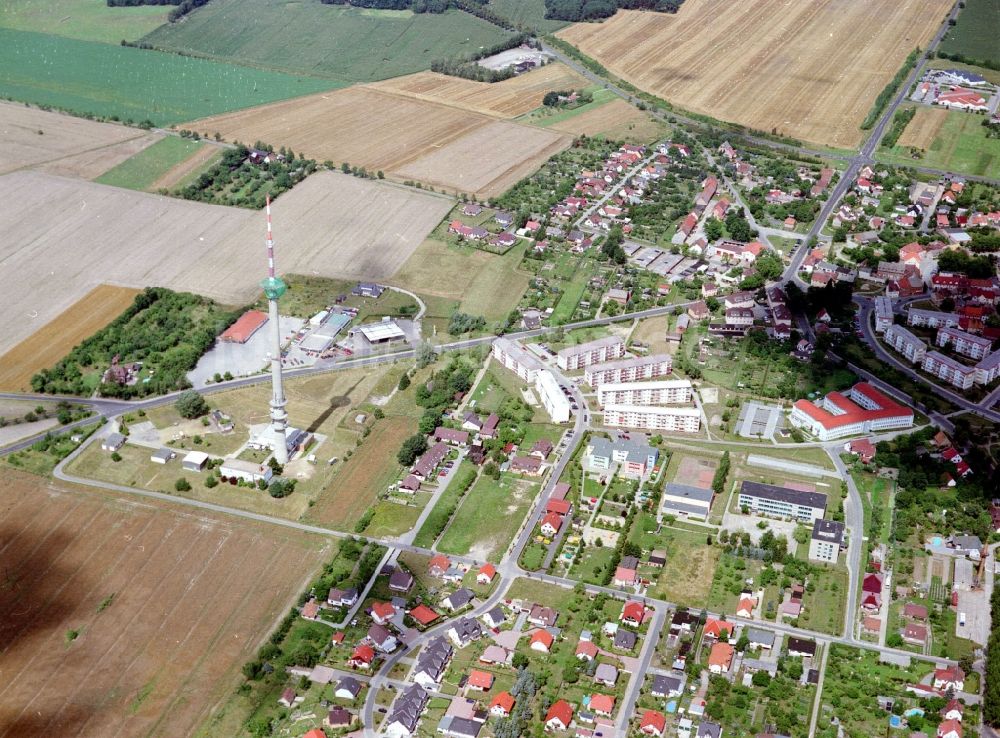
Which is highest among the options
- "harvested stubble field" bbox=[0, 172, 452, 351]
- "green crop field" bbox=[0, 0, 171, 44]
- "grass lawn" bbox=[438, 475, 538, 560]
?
"green crop field" bbox=[0, 0, 171, 44]

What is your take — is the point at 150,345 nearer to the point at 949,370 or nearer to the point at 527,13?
the point at 949,370

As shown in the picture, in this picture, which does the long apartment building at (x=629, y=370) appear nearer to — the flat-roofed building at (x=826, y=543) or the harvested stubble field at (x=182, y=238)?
the flat-roofed building at (x=826, y=543)

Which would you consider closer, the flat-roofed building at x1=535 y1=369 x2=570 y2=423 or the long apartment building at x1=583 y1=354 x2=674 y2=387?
the flat-roofed building at x1=535 y1=369 x2=570 y2=423

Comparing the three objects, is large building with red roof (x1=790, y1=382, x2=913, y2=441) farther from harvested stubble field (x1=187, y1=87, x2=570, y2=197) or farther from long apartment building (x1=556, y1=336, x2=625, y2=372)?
harvested stubble field (x1=187, y1=87, x2=570, y2=197)

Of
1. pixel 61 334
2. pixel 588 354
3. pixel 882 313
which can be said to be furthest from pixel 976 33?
pixel 61 334

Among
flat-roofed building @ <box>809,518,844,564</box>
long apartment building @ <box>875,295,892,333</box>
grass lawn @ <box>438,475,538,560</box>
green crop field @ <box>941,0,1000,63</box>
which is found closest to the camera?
flat-roofed building @ <box>809,518,844,564</box>

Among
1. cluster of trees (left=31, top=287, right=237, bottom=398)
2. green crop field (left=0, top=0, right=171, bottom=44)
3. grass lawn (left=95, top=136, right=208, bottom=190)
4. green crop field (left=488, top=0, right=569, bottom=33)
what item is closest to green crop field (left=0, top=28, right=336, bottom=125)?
green crop field (left=0, top=0, right=171, bottom=44)

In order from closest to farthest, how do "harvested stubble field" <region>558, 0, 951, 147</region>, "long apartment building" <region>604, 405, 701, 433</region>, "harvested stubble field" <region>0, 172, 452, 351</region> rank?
1. "long apartment building" <region>604, 405, 701, 433</region>
2. "harvested stubble field" <region>0, 172, 452, 351</region>
3. "harvested stubble field" <region>558, 0, 951, 147</region>
